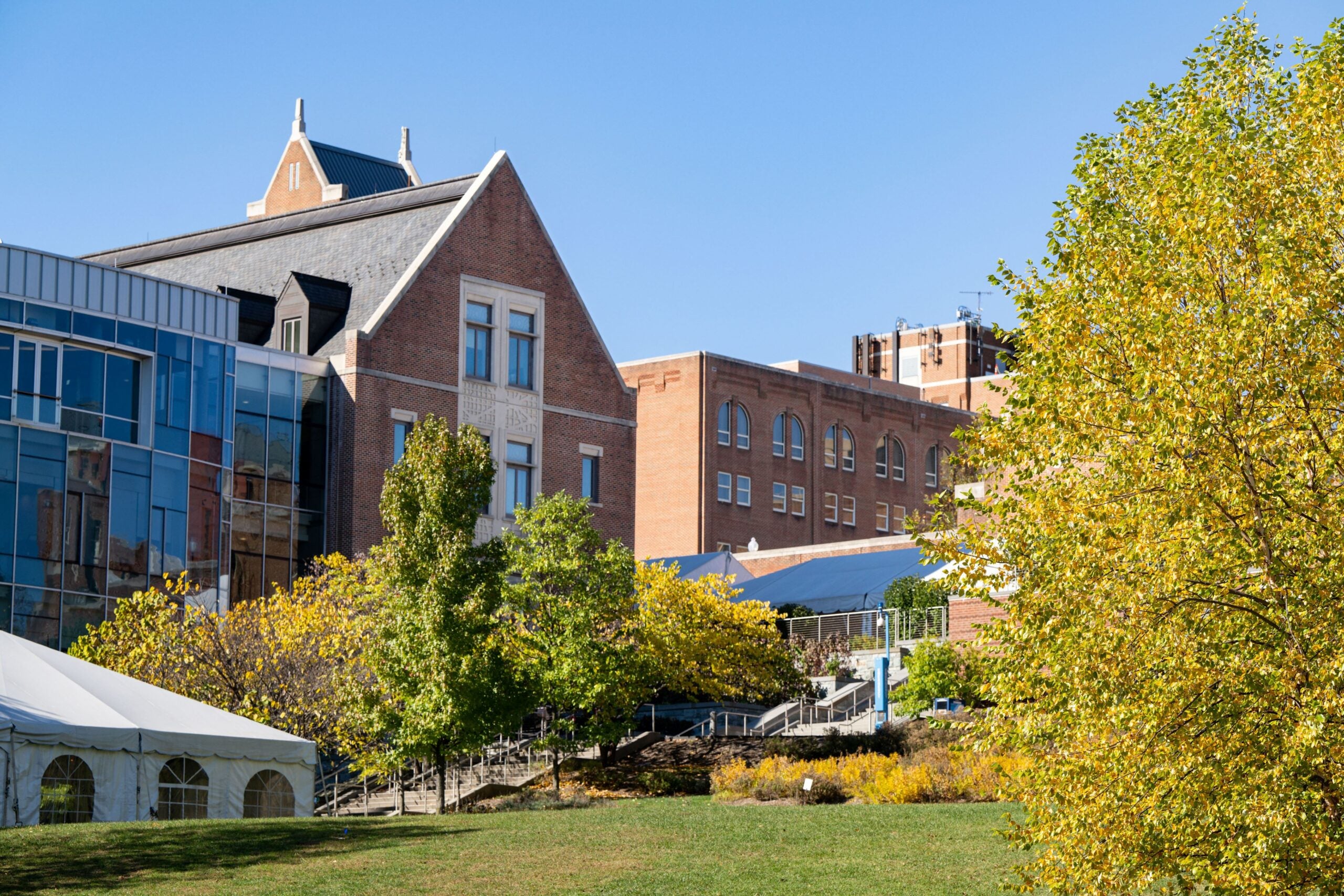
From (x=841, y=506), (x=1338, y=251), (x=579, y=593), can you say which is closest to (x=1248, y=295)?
(x=1338, y=251)

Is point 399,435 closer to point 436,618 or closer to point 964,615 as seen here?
point 964,615

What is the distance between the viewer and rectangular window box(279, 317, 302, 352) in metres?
51.4

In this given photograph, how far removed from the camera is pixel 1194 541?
41.8 ft

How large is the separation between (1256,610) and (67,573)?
33921 mm

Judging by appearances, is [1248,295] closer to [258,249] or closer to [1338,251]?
[1338,251]

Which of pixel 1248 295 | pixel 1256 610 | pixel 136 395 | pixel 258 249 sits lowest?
pixel 1256 610

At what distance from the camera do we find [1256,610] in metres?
12.9

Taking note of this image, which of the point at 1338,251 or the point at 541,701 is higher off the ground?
the point at 1338,251

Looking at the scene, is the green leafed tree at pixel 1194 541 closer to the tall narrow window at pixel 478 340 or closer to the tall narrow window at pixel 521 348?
the tall narrow window at pixel 478 340

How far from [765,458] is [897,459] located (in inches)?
406

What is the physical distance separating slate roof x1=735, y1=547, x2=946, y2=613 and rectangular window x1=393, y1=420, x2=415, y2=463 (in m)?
13.3

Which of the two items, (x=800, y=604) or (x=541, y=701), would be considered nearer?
(x=541, y=701)

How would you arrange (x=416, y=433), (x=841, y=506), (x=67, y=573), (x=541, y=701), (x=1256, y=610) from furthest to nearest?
(x=841, y=506) → (x=67, y=573) → (x=541, y=701) → (x=416, y=433) → (x=1256, y=610)

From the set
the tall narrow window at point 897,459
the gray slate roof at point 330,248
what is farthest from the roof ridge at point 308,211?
the tall narrow window at point 897,459
